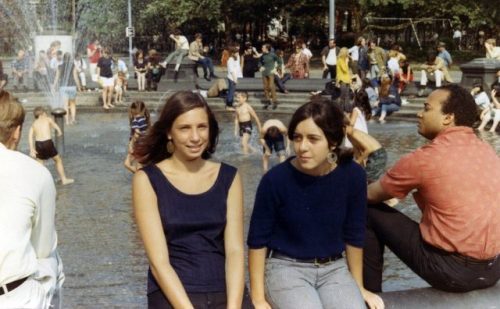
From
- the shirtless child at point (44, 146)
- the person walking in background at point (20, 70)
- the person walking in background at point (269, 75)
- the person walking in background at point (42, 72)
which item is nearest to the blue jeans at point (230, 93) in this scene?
the person walking in background at point (269, 75)

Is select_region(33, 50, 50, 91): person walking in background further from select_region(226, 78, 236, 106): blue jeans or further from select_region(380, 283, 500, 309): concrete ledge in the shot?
select_region(380, 283, 500, 309): concrete ledge

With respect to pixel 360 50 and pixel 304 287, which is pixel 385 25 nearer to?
pixel 360 50

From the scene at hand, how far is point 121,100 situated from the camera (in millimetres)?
23562

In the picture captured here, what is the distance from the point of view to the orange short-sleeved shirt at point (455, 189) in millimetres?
4035

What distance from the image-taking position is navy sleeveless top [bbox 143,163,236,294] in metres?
3.77

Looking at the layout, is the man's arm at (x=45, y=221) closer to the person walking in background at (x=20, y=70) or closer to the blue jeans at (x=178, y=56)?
the blue jeans at (x=178, y=56)

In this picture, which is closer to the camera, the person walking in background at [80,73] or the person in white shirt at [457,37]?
the person walking in background at [80,73]

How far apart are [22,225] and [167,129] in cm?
85

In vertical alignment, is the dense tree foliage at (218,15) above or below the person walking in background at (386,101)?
above

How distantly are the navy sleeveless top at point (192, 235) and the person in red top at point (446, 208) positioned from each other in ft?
2.74

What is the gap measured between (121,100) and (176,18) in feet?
73.1

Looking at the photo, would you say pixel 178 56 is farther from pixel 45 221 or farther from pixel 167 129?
pixel 45 221

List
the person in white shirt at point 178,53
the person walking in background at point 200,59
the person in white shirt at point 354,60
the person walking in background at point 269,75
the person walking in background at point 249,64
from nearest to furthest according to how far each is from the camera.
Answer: the person walking in background at point 269,75 < the person in white shirt at point 354,60 < the person in white shirt at point 178,53 < the person walking in background at point 200,59 < the person walking in background at point 249,64

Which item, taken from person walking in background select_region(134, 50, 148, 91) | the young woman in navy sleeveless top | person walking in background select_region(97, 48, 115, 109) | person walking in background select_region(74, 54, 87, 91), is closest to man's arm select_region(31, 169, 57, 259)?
the young woman in navy sleeveless top
